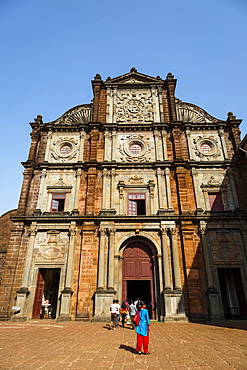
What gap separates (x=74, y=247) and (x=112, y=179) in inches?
222

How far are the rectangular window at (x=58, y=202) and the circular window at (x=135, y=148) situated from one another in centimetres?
659

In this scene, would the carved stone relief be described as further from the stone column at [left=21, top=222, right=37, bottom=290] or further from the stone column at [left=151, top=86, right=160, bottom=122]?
the stone column at [left=151, top=86, right=160, bottom=122]

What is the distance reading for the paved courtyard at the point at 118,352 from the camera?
5.85 meters

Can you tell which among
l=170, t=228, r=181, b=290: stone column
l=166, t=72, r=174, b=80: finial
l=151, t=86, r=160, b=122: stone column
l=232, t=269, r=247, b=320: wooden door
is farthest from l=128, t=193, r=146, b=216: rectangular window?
l=166, t=72, r=174, b=80: finial

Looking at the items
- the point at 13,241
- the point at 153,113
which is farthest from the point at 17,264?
the point at 153,113

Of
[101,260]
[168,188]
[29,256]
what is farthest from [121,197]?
[29,256]

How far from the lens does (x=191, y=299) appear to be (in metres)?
14.7

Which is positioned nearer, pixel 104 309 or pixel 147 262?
pixel 104 309

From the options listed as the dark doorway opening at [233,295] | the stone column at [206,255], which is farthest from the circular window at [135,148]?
the dark doorway opening at [233,295]

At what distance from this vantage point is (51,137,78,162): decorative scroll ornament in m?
19.9

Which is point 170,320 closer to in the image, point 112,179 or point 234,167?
point 112,179

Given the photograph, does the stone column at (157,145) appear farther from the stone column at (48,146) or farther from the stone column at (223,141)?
the stone column at (48,146)

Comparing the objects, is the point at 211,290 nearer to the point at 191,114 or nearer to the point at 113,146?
the point at 113,146

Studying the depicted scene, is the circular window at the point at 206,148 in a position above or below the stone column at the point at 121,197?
above
